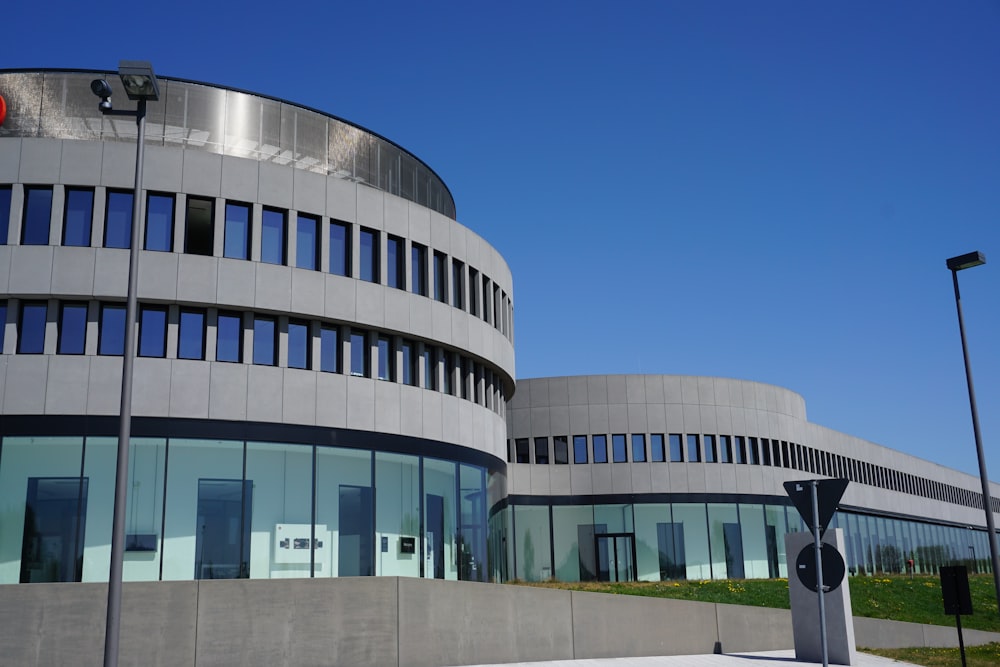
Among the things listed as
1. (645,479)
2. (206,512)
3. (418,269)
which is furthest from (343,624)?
(645,479)

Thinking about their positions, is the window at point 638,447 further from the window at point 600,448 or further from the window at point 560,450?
the window at point 560,450

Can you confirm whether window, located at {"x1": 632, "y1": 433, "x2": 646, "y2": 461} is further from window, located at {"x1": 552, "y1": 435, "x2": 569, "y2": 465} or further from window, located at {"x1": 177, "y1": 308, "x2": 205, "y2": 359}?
window, located at {"x1": 177, "y1": 308, "x2": 205, "y2": 359}

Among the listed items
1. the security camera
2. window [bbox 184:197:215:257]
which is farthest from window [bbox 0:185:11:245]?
the security camera

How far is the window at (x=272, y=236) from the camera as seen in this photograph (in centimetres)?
2712

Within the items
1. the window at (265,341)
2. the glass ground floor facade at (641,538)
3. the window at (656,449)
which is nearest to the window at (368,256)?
the window at (265,341)

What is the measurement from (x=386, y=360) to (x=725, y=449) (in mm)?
29817

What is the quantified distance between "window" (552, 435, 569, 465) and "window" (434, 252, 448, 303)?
23831 mm

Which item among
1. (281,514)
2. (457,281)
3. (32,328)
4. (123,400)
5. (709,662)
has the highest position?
(457,281)

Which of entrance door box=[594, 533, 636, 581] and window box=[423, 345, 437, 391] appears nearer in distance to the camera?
window box=[423, 345, 437, 391]

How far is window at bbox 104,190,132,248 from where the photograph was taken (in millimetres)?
25531

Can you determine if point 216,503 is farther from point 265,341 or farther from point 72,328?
point 72,328

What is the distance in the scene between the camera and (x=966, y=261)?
26781 mm

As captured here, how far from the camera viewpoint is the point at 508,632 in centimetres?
2389

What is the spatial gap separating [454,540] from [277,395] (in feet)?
24.4
